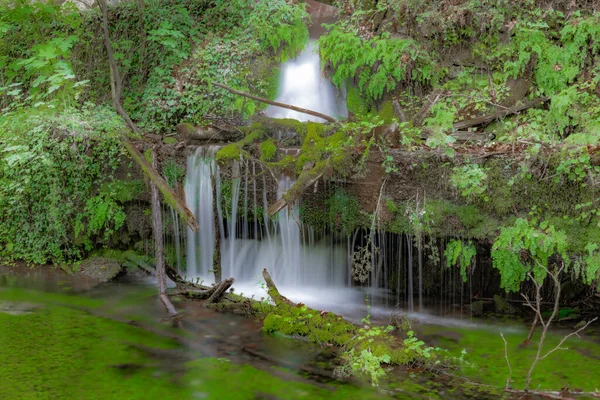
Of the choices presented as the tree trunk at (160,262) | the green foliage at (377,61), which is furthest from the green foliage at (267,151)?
the green foliage at (377,61)

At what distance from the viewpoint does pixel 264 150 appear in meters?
9.64

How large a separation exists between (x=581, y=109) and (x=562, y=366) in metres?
4.05

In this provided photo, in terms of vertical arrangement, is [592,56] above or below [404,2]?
below

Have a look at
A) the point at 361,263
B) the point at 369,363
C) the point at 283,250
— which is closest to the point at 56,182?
the point at 283,250

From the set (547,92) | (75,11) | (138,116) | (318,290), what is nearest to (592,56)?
(547,92)

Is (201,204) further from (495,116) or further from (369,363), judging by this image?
(495,116)

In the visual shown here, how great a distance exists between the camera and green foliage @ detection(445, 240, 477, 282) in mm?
8297

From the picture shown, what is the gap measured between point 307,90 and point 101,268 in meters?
5.65

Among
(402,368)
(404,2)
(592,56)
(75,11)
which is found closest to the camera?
(402,368)

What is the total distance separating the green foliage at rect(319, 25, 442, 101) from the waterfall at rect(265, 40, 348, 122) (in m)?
0.56

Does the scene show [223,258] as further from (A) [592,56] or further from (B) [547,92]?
(A) [592,56]

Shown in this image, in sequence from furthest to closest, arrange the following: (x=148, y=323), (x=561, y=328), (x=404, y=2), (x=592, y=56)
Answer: (x=404, y=2) → (x=592, y=56) → (x=148, y=323) → (x=561, y=328)

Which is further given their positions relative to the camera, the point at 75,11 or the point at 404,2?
the point at 75,11

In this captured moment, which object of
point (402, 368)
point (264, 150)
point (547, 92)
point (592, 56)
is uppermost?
point (592, 56)
